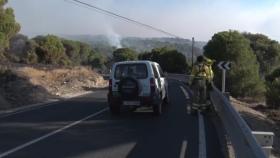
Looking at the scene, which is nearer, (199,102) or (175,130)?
(175,130)

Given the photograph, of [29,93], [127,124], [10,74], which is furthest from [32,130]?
[10,74]

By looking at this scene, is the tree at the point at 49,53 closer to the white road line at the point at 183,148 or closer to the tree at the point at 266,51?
the tree at the point at 266,51

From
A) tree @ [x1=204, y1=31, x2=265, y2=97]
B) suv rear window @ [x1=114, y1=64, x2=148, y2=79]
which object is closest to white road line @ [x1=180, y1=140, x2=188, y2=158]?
suv rear window @ [x1=114, y1=64, x2=148, y2=79]

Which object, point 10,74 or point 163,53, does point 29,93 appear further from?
point 163,53

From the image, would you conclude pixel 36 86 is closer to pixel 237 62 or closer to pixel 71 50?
pixel 237 62

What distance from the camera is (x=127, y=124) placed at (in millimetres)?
16859

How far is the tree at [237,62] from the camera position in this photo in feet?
174

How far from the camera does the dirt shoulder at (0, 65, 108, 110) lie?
26328 mm

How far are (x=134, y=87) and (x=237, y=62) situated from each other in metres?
37.8

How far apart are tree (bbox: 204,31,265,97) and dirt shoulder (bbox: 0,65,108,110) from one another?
484 inches

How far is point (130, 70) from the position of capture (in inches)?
773

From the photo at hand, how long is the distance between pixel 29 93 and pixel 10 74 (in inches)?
289

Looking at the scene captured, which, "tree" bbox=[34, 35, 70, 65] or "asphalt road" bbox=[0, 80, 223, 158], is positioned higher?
"tree" bbox=[34, 35, 70, 65]

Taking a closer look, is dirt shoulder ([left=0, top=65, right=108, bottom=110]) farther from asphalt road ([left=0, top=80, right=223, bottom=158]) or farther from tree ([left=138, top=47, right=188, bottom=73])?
tree ([left=138, top=47, right=188, bottom=73])
